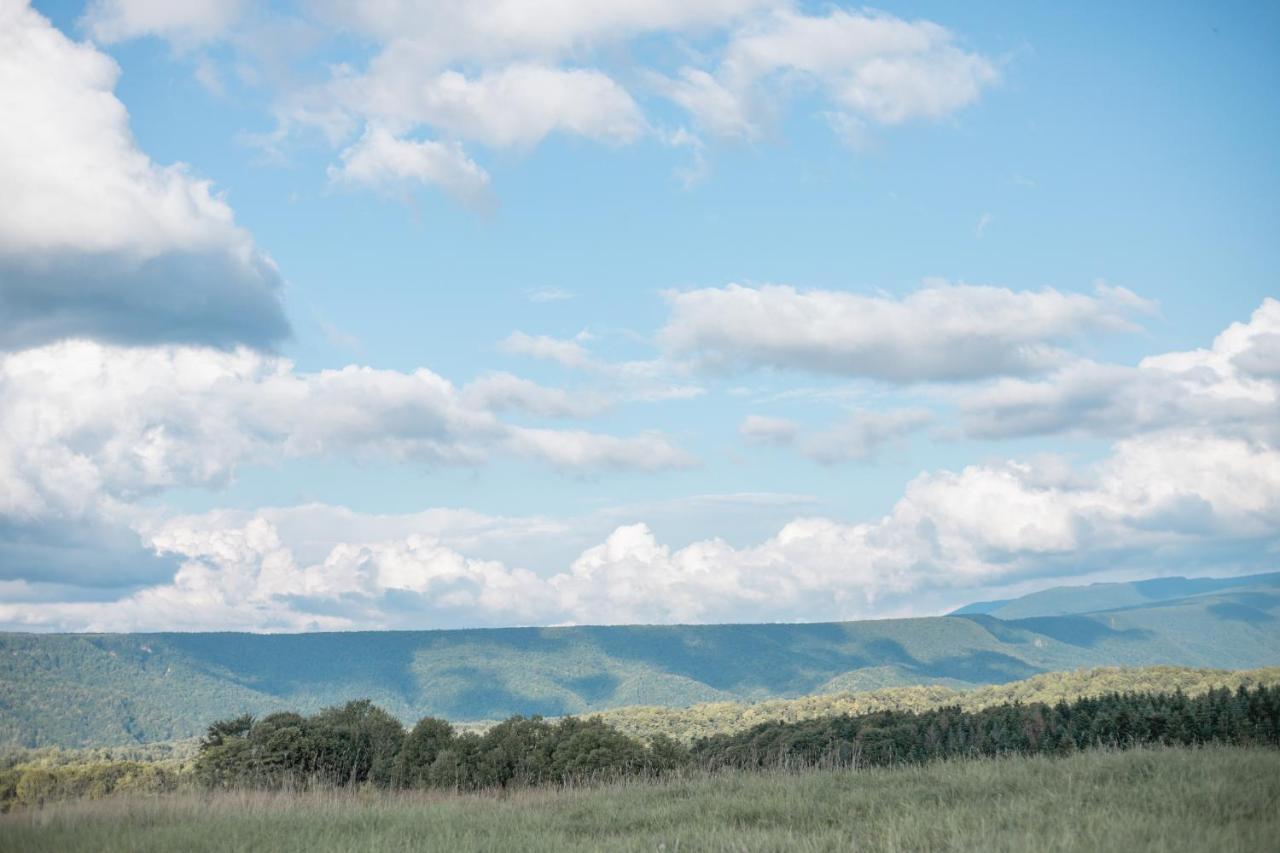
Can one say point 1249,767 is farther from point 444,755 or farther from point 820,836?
point 444,755

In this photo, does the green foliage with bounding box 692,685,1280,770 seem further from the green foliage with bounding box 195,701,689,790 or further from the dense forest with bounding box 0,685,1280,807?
the green foliage with bounding box 195,701,689,790

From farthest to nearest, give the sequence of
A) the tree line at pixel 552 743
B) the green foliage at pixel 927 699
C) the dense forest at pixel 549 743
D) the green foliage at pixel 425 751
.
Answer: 1. the green foliage at pixel 927 699
2. the green foliage at pixel 425 751
3. the tree line at pixel 552 743
4. the dense forest at pixel 549 743

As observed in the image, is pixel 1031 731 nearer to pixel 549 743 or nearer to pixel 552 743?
pixel 552 743

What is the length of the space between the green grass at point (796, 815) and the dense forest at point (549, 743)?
431 inches

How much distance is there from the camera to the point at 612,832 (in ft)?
48.1

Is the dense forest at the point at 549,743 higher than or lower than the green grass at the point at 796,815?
lower

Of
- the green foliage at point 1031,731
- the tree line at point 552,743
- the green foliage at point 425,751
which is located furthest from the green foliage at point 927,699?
the green foliage at point 425,751

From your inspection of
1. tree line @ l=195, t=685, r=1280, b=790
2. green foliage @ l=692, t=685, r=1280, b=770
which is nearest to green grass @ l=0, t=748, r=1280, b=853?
green foliage @ l=692, t=685, r=1280, b=770

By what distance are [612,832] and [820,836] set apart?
3.33 metres

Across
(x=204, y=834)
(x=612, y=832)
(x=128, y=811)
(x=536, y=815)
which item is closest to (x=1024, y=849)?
(x=612, y=832)

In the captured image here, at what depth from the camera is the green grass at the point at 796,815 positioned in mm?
11594

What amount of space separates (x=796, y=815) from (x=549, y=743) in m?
30.0

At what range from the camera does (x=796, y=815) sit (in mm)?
14852

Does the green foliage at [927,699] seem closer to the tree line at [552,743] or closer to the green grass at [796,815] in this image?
the tree line at [552,743]
